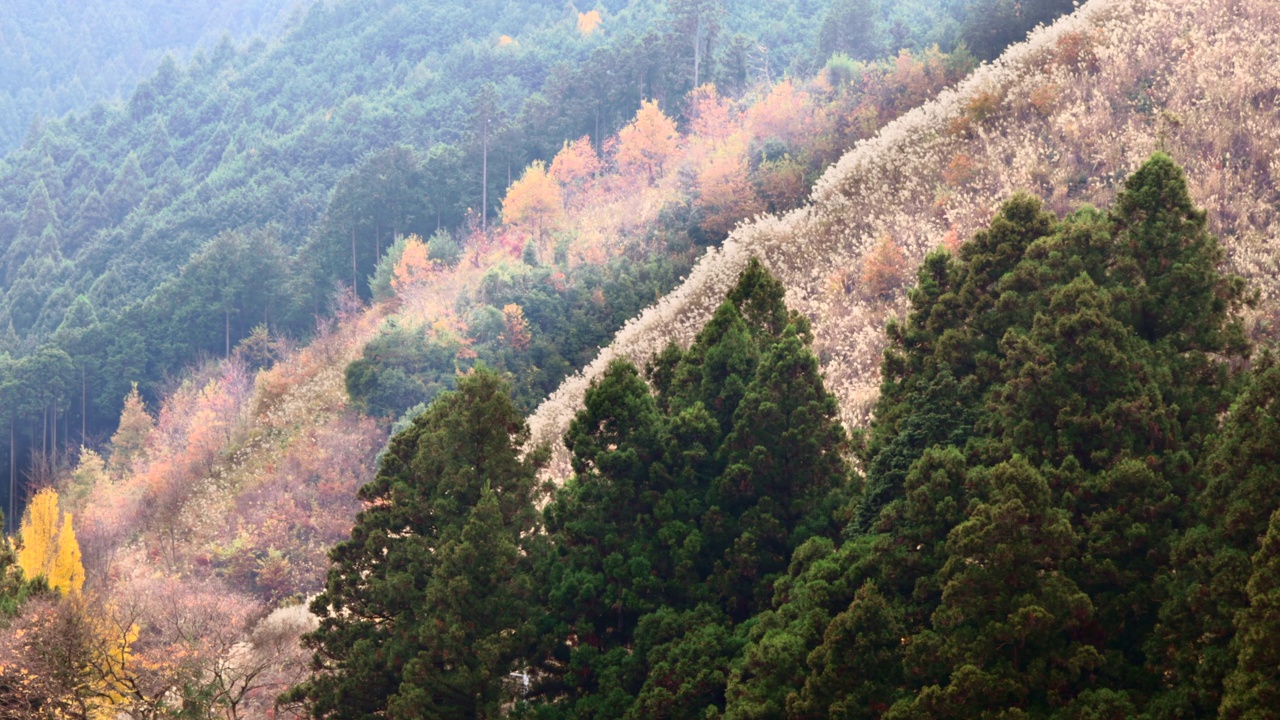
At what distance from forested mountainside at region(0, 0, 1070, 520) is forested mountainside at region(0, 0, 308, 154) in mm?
46459

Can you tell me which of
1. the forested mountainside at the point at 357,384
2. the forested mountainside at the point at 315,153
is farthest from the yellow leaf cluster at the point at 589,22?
the forested mountainside at the point at 357,384

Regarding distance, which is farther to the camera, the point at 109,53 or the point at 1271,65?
the point at 109,53

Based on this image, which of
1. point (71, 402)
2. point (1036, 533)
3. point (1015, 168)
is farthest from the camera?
point (71, 402)

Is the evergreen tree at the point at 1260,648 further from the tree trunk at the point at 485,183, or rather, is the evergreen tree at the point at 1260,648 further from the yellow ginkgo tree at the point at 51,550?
the tree trunk at the point at 485,183

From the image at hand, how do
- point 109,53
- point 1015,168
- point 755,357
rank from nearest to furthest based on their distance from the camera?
point 755,357, point 1015,168, point 109,53

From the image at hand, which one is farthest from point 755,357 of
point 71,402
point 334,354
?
point 71,402

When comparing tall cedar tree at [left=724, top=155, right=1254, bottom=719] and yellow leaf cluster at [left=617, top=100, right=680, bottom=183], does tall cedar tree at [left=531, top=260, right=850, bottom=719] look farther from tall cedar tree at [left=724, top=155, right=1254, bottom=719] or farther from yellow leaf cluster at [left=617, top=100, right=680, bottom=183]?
yellow leaf cluster at [left=617, top=100, right=680, bottom=183]

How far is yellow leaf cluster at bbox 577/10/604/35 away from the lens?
123375mm

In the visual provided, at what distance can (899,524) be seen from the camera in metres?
14.2

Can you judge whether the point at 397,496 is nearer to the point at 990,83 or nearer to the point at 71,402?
the point at 990,83

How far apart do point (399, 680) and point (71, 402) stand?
7265 cm

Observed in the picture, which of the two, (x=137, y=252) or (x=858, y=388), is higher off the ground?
(x=137, y=252)

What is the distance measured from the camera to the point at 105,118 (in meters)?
137

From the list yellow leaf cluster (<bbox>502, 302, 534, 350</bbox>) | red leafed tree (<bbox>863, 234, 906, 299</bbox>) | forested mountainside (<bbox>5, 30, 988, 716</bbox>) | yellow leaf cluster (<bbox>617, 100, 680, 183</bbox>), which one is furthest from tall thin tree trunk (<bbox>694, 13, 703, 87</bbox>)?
red leafed tree (<bbox>863, 234, 906, 299</bbox>)
